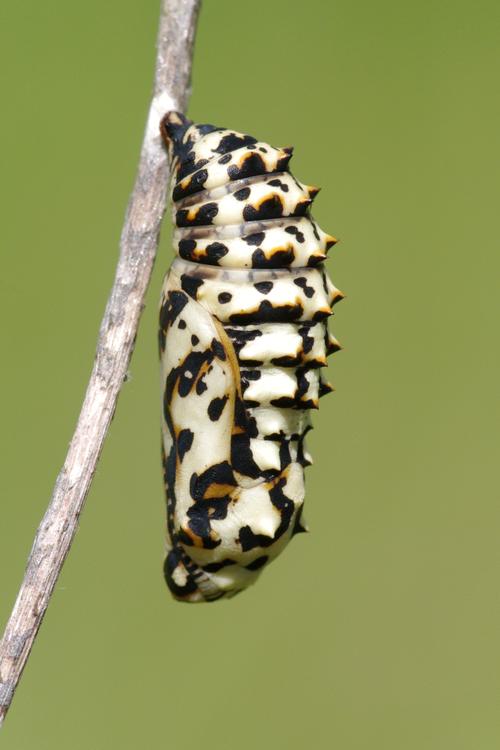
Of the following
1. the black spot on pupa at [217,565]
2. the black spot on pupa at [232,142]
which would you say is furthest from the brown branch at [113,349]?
the black spot on pupa at [217,565]

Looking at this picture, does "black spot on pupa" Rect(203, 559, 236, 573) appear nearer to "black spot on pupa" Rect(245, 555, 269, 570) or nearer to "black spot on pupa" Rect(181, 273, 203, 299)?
"black spot on pupa" Rect(245, 555, 269, 570)

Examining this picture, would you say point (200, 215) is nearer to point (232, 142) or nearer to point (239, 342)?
point (232, 142)

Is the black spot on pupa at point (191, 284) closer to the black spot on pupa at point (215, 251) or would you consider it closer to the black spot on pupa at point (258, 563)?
the black spot on pupa at point (215, 251)

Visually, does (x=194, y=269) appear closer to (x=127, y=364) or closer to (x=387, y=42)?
(x=127, y=364)

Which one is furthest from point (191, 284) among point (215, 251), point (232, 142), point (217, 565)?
point (217, 565)

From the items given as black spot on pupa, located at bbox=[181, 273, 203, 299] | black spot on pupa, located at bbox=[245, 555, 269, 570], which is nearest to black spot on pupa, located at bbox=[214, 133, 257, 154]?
black spot on pupa, located at bbox=[181, 273, 203, 299]
